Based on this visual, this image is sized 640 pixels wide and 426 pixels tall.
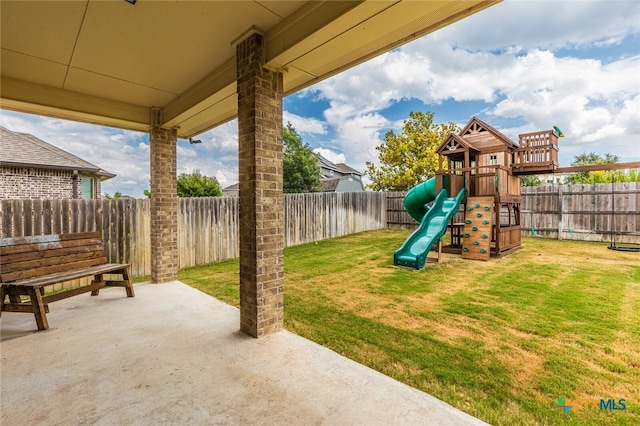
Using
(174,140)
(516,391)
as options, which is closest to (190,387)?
(516,391)

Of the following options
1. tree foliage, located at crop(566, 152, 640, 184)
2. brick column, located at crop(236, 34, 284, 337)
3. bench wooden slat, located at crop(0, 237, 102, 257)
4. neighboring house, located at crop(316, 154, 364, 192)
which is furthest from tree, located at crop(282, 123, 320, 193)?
brick column, located at crop(236, 34, 284, 337)

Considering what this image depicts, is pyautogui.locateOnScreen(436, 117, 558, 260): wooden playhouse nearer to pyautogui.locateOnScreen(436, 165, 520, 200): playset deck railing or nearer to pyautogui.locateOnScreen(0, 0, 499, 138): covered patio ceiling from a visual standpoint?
pyautogui.locateOnScreen(436, 165, 520, 200): playset deck railing

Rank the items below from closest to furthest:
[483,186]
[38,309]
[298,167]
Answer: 1. [38,309]
2. [483,186]
3. [298,167]

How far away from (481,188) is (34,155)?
14.4 m

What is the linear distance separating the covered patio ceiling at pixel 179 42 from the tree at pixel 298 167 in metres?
15.8

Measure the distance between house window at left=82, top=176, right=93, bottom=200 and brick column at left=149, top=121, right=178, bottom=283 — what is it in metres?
8.26

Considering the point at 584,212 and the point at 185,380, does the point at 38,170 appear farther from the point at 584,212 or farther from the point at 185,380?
the point at 584,212

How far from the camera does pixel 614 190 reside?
8.74 m

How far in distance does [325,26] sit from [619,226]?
12.0 metres

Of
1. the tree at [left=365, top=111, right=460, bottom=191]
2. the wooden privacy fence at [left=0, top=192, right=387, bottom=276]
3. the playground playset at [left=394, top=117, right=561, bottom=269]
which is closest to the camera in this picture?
the wooden privacy fence at [left=0, top=192, right=387, bottom=276]

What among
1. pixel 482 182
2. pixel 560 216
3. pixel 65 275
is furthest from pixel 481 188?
pixel 65 275

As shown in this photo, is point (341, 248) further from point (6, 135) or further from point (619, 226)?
point (6, 135)

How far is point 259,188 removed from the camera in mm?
2676

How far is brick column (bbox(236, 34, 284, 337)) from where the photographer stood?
266 cm
